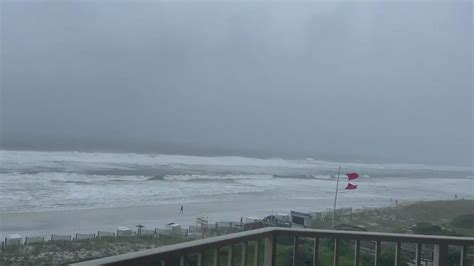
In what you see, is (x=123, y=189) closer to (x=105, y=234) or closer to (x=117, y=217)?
(x=117, y=217)

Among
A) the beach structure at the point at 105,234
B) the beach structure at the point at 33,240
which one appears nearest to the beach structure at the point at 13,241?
the beach structure at the point at 33,240

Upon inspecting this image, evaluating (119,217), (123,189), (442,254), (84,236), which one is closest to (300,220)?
(84,236)

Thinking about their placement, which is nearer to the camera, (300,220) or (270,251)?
(270,251)

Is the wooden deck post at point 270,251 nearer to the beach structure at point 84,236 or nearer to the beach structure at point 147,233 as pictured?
the beach structure at point 147,233

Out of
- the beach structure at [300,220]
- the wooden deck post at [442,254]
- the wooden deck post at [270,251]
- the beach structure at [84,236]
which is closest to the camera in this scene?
the wooden deck post at [270,251]

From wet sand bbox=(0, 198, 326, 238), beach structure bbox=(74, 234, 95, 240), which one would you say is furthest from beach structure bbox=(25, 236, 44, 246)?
wet sand bbox=(0, 198, 326, 238)

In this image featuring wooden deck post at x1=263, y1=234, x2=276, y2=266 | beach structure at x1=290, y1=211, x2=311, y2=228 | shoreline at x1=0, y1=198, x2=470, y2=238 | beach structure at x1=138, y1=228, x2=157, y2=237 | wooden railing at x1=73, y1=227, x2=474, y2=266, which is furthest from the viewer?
shoreline at x1=0, y1=198, x2=470, y2=238

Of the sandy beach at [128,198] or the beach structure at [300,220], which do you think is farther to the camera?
the sandy beach at [128,198]

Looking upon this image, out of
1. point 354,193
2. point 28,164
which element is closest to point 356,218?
point 354,193

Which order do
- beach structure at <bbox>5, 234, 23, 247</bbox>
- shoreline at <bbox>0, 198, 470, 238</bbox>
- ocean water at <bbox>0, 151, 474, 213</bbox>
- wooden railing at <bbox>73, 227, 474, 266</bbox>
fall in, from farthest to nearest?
ocean water at <bbox>0, 151, 474, 213</bbox> → shoreline at <bbox>0, 198, 470, 238</bbox> → beach structure at <bbox>5, 234, 23, 247</bbox> → wooden railing at <bbox>73, 227, 474, 266</bbox>

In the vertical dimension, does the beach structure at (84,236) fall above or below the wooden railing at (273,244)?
below

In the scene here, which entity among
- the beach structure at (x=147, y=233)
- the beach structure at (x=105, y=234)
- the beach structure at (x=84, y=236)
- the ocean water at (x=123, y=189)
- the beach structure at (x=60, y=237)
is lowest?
the beach structure at (x=60, y=237)

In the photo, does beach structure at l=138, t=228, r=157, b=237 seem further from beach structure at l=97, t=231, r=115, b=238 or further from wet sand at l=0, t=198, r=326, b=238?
wet sand at l=0, t=198, r=326, b=238

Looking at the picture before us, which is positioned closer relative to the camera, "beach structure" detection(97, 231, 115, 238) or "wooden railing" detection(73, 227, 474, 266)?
"wooden railing" detection(73, 227, 474, 266)
